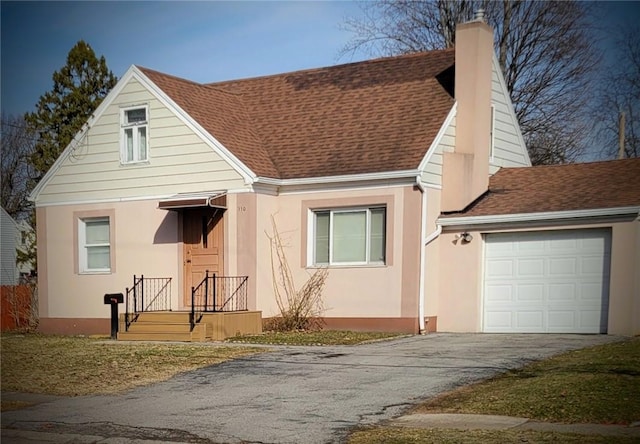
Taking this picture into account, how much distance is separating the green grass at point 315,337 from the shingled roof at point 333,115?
12.0 ft

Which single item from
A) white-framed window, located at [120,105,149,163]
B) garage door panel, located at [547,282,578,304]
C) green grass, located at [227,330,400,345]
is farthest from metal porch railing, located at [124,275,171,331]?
garage door panel, located at [547,282,578,304]

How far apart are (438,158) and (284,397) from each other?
936 cm

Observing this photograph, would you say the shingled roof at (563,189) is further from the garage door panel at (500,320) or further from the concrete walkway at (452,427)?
the concrete walkway at (452,427)

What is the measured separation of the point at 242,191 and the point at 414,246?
4.23m

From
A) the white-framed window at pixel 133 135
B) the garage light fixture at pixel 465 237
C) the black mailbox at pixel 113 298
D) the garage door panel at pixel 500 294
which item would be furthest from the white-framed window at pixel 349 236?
the white-framed window at pixel 133 135

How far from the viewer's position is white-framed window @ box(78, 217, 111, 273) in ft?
67.6

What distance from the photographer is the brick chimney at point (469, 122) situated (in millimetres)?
18219

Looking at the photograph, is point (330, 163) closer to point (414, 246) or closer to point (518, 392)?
point (414, 246)

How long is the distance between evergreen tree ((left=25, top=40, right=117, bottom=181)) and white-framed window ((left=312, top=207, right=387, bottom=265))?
13.5 meters

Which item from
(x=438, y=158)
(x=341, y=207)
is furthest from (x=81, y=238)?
(x=438, y=158)

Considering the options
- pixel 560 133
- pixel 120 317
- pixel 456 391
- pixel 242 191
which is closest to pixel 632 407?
pixel 456 391

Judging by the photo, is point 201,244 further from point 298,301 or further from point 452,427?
point 452,427

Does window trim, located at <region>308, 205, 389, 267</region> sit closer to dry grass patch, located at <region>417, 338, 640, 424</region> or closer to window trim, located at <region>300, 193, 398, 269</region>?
window trim, located at <region>300, 193, 398, 269</region>

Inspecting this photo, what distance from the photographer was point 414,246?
17172mm
